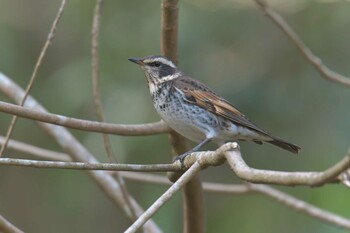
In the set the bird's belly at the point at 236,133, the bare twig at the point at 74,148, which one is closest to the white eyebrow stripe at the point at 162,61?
the bird's belly at the point at 236,133

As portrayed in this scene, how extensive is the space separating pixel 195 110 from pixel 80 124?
3.92 ft

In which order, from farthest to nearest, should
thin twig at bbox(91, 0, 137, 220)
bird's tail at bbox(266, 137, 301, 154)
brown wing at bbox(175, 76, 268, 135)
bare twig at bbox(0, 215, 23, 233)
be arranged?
brown wing at bbox(175, 76, 268, 135) → bird's tail at bbox(266, 137, 301, 154) → thin twig at bbox(91, 0, 137, 220) → bare twig at bbox(0, 215, 23, 233)

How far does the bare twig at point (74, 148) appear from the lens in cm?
397

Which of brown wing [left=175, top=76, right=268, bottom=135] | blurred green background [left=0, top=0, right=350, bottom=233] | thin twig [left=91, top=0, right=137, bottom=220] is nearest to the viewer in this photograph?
thin twig [left=91, top=0, right=137, bottom=220]

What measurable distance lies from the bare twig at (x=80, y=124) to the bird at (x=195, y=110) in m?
0.28

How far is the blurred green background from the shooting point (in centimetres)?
573

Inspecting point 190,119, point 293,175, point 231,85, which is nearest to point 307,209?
point 190,119

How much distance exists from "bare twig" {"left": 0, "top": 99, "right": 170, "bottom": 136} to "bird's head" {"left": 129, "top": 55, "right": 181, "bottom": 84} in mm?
474

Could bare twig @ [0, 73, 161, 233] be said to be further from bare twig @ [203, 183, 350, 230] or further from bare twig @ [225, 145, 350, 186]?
bare twig @ [225, 145, 350, 186]

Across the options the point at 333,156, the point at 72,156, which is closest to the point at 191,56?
the point at 333,156

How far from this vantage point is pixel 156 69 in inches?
173

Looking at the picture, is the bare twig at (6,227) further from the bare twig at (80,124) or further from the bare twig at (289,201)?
the bare twig at (289,201)

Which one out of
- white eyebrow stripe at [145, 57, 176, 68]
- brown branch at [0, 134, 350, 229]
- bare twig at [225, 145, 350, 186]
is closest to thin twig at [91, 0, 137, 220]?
white eyebrow stripe at [145, 57, 176, 68]

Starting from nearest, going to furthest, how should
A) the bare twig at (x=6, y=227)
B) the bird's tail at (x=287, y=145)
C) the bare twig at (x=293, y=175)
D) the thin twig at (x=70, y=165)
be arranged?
the bare twig at (x=293, y=175) → the thin twig at (x=70, y=165) → the bare twig at (x=6, y=227) → the bird's tail at (x=287, y=145)
